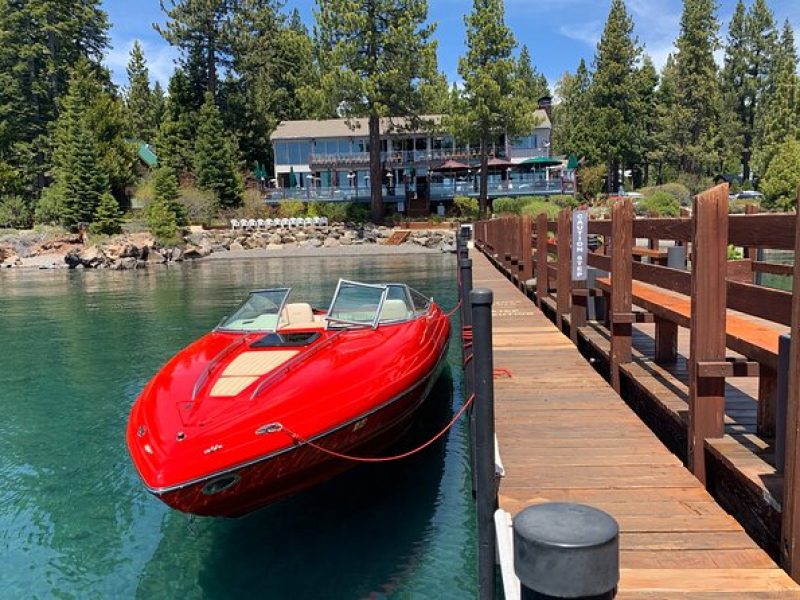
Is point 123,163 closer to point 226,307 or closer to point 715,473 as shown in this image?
point 226,307

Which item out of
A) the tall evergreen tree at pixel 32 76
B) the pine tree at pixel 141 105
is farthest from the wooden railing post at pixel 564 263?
the pine tree at pixel 141 105

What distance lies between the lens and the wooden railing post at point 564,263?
8.60 m

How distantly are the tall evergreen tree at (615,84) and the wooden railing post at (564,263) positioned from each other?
172 ft

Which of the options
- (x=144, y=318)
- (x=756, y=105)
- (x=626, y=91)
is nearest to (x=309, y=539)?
(x=144, y=318)

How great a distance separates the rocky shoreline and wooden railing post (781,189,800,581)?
37.2 meters

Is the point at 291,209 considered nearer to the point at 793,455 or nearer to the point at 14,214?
the point at 14,214

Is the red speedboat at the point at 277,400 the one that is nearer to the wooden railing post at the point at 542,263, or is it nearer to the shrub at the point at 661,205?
the wooden railing post at the point at 542,263

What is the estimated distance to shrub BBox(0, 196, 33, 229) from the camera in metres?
49.6

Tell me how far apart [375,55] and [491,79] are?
8161 mm

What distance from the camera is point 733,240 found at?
147 inches

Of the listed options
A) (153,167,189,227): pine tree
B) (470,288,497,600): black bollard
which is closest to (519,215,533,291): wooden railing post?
(470,288,497,600): black bollard

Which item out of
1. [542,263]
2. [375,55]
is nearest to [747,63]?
[375,55]

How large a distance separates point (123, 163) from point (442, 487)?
2048 inches

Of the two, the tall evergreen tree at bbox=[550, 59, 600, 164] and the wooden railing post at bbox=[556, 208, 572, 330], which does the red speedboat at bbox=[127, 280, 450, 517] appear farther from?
the tall evergreen tree at bbox=[550, 59, 600, 164]
